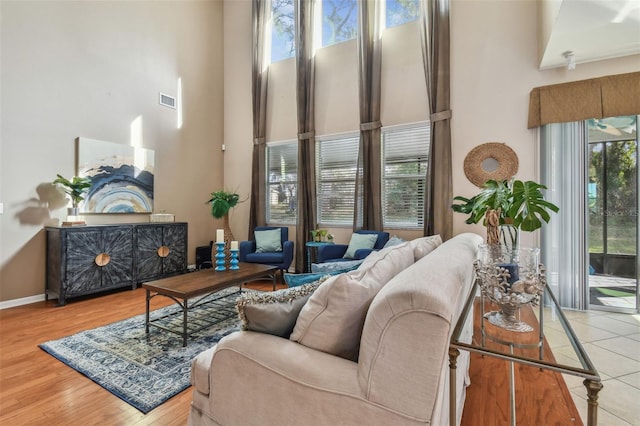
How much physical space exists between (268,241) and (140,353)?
2638mm

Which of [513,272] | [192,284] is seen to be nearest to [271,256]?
[192,284]

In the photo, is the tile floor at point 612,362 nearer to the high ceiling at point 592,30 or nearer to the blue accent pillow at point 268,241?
the high ceiling at point 592,30

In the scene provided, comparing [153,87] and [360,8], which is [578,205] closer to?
[360,8]

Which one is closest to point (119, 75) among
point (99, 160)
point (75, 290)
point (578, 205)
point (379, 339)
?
point (99, 160)

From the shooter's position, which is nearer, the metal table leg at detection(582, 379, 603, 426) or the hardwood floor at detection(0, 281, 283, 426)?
the metal table leg at detection(582, 379, 603, 426)

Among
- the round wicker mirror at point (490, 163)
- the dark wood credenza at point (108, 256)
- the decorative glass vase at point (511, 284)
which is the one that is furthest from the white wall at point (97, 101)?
the decorative glass vase at point (511, 284)

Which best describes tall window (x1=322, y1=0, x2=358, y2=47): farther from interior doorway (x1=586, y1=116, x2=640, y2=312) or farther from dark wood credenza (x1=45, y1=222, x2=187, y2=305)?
dark wood credenza (x1=45, y1=222, x2=187, y2=305)

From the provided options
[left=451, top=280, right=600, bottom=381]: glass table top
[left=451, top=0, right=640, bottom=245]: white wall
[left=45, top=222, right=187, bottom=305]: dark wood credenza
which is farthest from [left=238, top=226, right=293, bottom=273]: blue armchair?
[left=451, top=280, right=600, bottom=381]: glass table top

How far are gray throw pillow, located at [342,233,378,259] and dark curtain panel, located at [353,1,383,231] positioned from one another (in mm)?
339

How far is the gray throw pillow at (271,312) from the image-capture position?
1230 millimetres

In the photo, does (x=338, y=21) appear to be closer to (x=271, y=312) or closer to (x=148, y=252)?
(x=148, y=252)

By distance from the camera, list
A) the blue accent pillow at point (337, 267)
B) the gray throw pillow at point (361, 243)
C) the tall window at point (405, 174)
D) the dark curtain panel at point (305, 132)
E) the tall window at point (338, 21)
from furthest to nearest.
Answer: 1. the dark curtain panel at point (305, 132)
2. the tall window at point (338, 21)
3. the tall window at point (405, 174)
4. the gray throw pillow at point (361, 243)
5. the blue accent pillow at point (337, 267)

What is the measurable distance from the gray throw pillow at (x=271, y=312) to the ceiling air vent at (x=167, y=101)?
5013 mm

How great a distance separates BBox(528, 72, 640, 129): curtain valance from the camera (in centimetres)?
305
